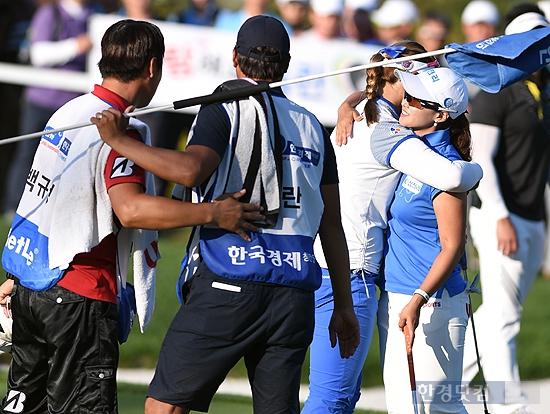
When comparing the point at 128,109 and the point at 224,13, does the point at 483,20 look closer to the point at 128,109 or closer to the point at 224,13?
the point at 224,13

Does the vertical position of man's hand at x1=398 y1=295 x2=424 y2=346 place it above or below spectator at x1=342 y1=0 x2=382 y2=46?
below

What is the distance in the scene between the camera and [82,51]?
11.4 m

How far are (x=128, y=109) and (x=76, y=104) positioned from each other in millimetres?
286

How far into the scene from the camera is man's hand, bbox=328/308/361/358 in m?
4.19

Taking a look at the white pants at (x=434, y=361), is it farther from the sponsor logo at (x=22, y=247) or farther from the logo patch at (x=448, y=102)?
the sponsor logo at (x=22, y=247)

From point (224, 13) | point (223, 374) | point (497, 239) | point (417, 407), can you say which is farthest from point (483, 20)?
point (223, 374)

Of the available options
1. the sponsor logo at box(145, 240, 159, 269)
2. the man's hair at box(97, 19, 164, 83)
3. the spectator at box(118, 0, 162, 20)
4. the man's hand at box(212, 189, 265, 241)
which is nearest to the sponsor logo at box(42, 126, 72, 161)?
the man's hair at box(97, 19, 164, 83)

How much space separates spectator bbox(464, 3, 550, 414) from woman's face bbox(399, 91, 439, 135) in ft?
7.80

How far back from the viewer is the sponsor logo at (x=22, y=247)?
3914 millimetres

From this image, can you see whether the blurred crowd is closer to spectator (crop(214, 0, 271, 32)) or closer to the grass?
spectator (crop(214, 0, 271, 32))

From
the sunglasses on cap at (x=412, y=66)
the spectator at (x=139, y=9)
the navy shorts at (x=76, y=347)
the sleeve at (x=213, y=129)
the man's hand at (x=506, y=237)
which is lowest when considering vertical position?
the navy shorts at (x=76, y=347)

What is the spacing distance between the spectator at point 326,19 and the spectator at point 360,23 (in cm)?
20

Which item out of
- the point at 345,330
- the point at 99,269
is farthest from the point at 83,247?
the point at 345,330

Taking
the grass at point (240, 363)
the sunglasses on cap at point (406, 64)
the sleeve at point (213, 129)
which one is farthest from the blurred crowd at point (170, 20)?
the sleeve at point (213, 129)
